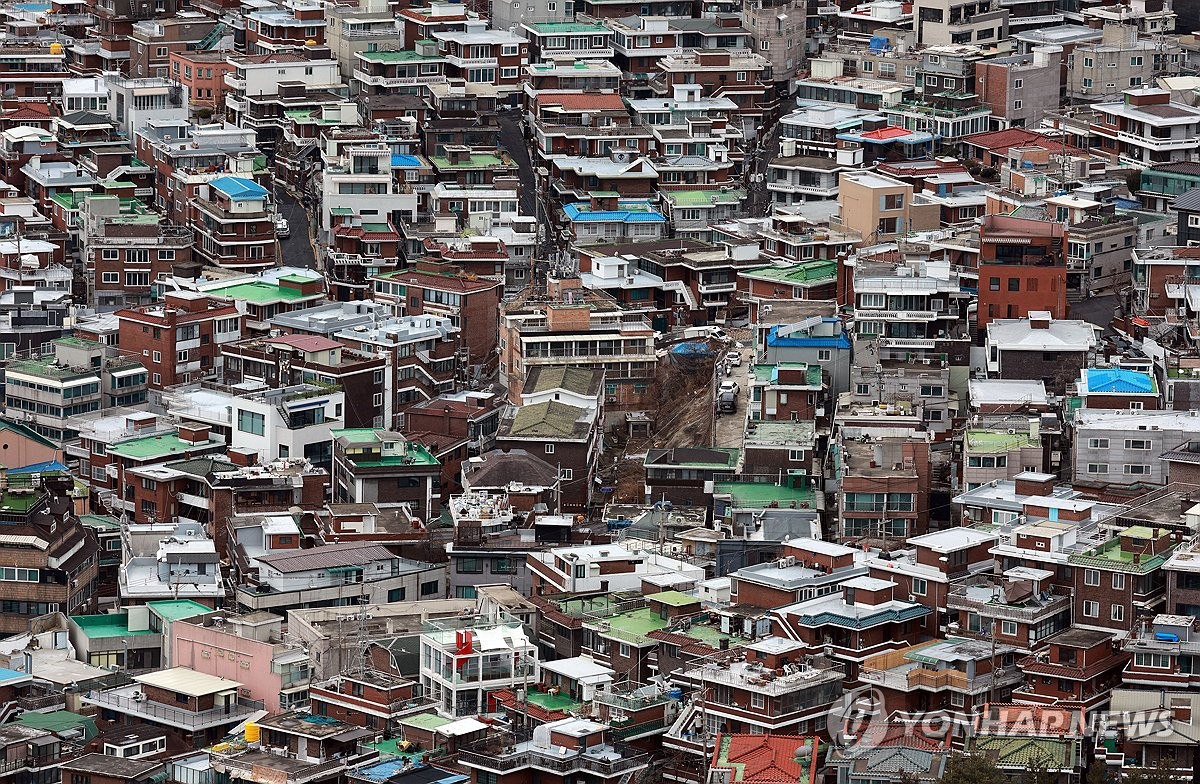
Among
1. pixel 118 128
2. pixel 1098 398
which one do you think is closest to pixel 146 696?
pixel 1098 398

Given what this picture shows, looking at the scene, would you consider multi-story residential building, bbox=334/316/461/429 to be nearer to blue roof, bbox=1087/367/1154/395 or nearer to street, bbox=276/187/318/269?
street, bbox=276/187/318/269

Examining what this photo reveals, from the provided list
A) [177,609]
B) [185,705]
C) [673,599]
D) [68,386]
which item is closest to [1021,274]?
[673,599]

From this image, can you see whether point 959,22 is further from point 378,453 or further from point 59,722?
point 59,722

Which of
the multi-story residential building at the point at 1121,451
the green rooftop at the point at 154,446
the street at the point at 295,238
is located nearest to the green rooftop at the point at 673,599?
the multi-story residential building at the point at 1121,451

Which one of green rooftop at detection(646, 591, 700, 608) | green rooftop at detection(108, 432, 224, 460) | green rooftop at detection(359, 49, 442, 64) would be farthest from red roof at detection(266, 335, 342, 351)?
green rooftop at detection(359, 49, 442, 64)

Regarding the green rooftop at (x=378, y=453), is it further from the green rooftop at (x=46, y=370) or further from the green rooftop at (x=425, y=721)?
the green rooftop at (x=425, y=721)

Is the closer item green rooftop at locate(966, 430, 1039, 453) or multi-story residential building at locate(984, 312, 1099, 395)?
green rooftop at locate(966, 430, 1039, 453)
